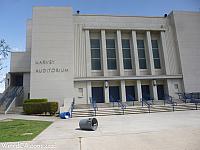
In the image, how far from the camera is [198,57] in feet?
78.2

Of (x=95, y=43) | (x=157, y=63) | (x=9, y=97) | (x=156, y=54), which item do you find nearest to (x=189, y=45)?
(x=156, y=54)

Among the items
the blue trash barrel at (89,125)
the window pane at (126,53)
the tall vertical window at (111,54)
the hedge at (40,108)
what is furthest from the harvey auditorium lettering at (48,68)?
the blue trash barrel at (89,125)

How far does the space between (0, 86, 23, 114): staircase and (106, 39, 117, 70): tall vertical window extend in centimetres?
1206

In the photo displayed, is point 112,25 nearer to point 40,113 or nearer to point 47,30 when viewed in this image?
point 47,30

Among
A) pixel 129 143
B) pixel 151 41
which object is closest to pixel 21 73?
pixel 151 41

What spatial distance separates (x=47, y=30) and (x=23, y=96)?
904 centimetres

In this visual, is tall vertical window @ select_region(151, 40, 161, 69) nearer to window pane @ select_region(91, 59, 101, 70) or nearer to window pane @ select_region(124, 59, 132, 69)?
window pane @ select_region(124, 59, 132, 69)

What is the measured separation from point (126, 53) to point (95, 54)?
4.22 m

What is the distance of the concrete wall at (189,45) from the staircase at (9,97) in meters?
21.0

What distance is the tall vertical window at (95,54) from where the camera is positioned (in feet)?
75.2

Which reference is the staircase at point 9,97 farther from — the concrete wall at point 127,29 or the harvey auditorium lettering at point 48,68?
the concrete wall at point 127,29

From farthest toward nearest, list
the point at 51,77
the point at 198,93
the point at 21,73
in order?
the point at 21,73
the point at 198,93
the point at 51,77

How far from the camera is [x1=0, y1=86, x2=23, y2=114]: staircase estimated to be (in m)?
19.5

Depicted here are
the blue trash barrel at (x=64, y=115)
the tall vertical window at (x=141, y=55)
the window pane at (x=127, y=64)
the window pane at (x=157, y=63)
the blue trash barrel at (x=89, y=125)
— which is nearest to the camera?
A: the blue trash barrel at (x=89, y=125)
